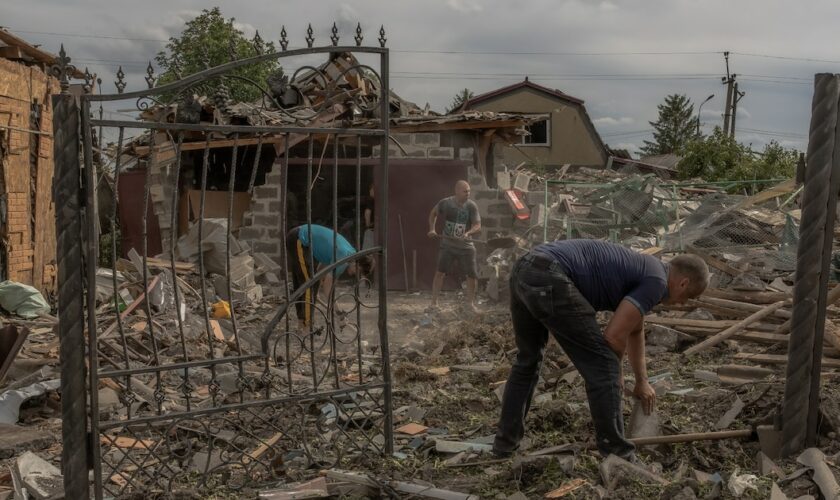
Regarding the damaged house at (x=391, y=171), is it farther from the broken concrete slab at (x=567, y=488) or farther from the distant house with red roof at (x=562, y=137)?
the distant house with red roof at (x=562, y=137)

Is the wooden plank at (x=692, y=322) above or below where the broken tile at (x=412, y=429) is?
above

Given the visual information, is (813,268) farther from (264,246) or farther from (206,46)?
(206,46)

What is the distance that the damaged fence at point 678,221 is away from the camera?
14.4m

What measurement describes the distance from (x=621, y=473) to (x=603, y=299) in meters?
0.99

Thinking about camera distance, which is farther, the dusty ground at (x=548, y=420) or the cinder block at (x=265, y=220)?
the cinder block at (x=265, y=220)

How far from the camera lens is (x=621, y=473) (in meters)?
4.54

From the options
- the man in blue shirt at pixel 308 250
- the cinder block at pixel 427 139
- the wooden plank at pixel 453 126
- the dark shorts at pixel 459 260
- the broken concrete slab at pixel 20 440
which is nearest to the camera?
the broken concrete slab at pixel 20 440

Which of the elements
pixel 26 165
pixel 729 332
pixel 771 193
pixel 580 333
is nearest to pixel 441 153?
pixel 771 193

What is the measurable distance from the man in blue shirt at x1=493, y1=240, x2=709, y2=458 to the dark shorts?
7212mm

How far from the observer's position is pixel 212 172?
17359mm

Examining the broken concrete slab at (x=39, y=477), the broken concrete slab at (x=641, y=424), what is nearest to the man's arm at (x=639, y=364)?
the broken concrete slab at (x=641, y=424)

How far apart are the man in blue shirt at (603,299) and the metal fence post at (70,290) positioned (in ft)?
8.05

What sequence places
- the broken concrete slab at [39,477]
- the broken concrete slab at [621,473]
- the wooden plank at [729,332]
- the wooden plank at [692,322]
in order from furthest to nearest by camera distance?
the wooden plank at [692,322] < the wooden plank at [729,332] < the broken concrete slab at [39,477] < the broken concrete slab at [621,473]

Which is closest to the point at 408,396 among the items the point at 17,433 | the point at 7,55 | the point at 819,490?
the point at 17,433
